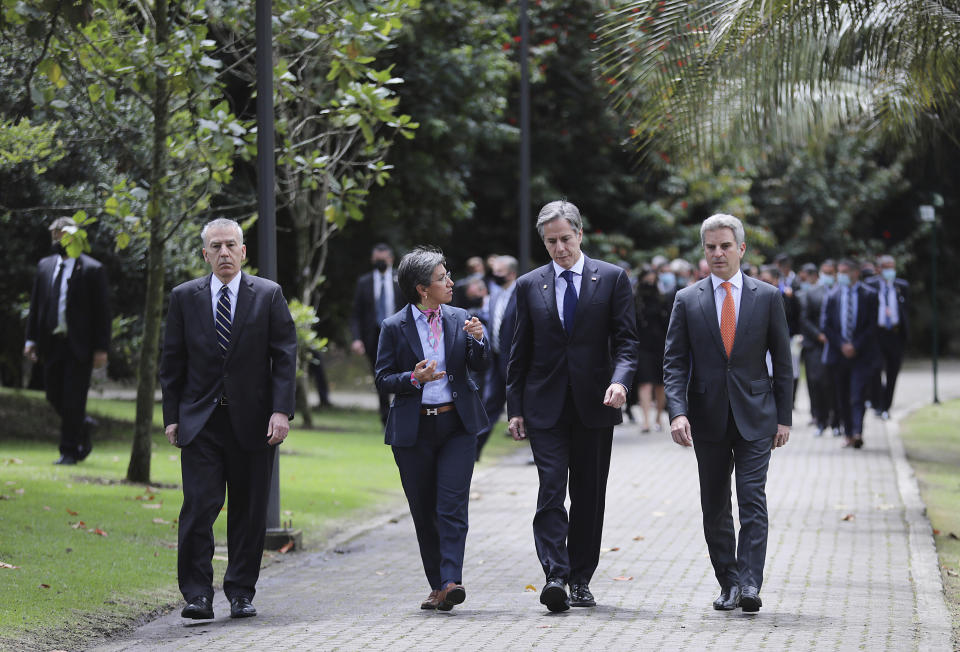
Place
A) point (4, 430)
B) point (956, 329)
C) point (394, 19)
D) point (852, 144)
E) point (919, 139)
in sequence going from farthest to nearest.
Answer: point (956, 329)
point (852, 144)
point (4, 430)
point (919, 139)
point (394, 19)

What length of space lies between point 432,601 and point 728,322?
2.11m

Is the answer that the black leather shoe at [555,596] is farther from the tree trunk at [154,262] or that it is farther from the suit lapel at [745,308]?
the tree trunk at [154,262]

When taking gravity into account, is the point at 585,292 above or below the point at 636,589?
above

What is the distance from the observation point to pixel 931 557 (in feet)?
29.2

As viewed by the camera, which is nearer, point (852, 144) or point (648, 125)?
point (648, 125)

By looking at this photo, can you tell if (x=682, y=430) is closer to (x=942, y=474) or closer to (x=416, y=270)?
(x=416, y=270)

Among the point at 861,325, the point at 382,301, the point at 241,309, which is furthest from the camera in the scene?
the point at 861,325

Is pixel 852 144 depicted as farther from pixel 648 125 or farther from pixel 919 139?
pixel 648 125

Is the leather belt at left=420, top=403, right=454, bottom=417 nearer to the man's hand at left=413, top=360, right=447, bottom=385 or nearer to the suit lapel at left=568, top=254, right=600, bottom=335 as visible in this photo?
the man's hand at left=413, top=360, right=447, bottom=385

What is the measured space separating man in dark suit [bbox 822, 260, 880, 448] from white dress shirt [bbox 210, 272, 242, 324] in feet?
34.3

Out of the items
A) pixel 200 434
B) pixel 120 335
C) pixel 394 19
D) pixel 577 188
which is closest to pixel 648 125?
pixel 394 19

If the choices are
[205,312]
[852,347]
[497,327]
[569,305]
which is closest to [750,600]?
[569,305]

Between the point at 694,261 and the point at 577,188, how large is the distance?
2.71m

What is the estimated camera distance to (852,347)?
16.4m
